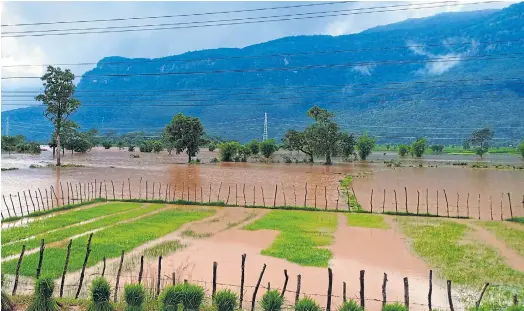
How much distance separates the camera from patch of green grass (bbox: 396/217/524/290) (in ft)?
41.7

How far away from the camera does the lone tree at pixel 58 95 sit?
46.8 meters

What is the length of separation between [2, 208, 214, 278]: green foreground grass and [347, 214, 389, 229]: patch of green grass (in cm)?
717

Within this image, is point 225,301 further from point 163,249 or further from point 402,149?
point 402,149

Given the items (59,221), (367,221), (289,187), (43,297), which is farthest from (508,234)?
(59,221)

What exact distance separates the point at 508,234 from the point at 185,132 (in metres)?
44.3

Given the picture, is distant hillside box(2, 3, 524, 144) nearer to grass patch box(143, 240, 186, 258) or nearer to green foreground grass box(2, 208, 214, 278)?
green foreground grass box(2, 208, 214, 278)

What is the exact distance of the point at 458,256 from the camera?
15.0 meters

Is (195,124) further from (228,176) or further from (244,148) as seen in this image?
(228,176)

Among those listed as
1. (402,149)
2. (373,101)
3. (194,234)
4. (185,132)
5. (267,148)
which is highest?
(373,101)

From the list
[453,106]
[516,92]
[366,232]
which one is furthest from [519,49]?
[366,232]

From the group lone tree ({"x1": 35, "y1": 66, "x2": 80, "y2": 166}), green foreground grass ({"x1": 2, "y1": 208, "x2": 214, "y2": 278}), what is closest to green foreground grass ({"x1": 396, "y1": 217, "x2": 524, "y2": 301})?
green foreground grass ({"x1": 2, "y1": 208, "x2": 214, "y2": 278})

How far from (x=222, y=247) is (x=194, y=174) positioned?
2708 cm

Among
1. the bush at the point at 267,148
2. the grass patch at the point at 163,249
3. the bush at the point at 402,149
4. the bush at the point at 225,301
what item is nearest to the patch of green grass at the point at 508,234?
the bush at the point at 225,301

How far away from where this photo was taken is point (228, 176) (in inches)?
1618
